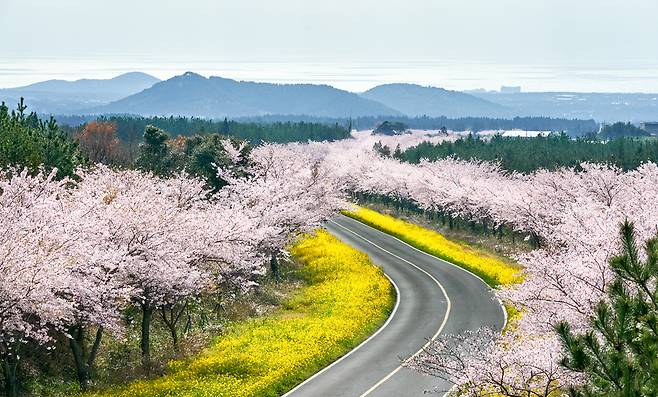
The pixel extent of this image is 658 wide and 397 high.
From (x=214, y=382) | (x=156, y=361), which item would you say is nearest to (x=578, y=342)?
(x=214, y=382)

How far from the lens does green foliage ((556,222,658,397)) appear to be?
1119 cm

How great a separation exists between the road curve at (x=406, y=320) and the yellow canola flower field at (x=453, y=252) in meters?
0.99

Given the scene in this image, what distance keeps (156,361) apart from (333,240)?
38250 mm

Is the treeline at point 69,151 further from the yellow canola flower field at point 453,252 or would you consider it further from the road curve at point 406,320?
the yellow canola flower field at point 453,252

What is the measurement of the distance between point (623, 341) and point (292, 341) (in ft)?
79.0

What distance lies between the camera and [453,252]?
211 feet

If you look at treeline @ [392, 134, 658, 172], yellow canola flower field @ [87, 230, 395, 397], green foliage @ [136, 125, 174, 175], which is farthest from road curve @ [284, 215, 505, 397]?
treeline @ [392, 134, 658, 172]

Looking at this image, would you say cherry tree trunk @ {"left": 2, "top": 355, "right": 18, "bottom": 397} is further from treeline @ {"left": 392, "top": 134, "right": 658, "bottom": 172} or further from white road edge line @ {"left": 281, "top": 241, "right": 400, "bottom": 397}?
treeline @ {"left": 392, "top": 134, "right": 658, "bottom": 172}

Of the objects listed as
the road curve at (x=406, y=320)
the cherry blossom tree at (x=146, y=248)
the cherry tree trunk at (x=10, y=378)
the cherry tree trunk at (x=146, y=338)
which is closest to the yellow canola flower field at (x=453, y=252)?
the road curve at (x=406, y=320)

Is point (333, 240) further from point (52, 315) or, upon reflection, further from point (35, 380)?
point (52, 315)

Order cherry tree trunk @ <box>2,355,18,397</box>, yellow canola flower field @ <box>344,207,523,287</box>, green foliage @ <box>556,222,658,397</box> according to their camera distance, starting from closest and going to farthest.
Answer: green foliage @ <box>556,222,658,397</box>, cherry tree trunk @ <box>2,355,18,397</box>, yellow canola flower field @ <box>344,207,523,287</box>

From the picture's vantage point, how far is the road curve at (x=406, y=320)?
29406 mm

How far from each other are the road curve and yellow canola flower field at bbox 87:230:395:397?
863 millimetres

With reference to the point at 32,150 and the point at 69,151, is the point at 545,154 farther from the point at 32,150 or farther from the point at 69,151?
the point at 32,150
